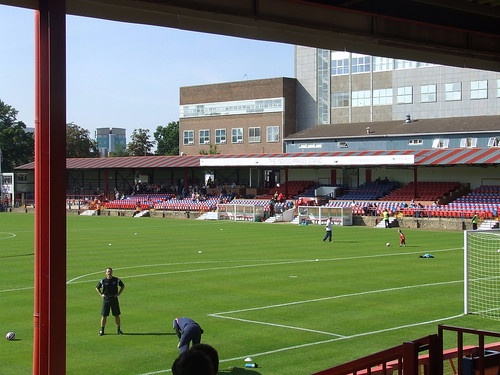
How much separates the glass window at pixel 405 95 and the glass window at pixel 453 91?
4428mm

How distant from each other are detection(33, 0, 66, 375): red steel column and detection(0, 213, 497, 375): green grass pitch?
210 inches

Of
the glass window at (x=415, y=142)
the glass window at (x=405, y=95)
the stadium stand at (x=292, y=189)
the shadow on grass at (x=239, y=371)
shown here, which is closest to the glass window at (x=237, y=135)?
the stadium stand at (x=292, y=189)

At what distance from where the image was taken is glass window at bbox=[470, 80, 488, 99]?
80.8 meters

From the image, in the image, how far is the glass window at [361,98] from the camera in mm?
91250

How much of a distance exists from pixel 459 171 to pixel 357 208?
35.0 ft

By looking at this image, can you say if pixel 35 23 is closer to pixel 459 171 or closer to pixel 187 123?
pixel 459 171

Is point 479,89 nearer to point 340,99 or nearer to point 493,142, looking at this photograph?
point 493,142

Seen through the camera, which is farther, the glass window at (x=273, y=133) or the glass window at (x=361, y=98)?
the glass window at (x=273, y=133)

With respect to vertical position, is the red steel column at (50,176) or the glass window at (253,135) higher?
the glass window at (253,135)

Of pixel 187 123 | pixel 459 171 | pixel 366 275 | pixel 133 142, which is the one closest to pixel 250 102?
pixel 187 123

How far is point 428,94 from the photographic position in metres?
86.1

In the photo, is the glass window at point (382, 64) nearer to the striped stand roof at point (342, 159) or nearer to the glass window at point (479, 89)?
the glass window at point (479, 89)

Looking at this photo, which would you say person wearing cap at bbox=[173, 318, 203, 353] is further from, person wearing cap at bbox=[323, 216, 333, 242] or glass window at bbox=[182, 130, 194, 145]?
glass window at bbox=[182, 130, 194, 145]

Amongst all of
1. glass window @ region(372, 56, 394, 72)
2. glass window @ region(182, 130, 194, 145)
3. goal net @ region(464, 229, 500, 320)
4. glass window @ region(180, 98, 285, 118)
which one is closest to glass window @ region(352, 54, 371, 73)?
glass window @ region(372, 56, 394, 72)
